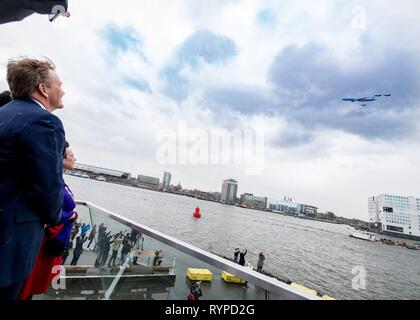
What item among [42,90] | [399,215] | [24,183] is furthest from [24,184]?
[399,215]

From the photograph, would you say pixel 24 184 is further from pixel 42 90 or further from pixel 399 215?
pixel 399 215

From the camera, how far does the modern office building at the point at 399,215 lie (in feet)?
378

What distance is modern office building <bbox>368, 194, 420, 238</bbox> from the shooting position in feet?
378

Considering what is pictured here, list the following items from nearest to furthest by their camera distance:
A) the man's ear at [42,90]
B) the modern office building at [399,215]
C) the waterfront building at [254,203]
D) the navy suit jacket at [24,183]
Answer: the navy suit jacket at [24,183]
the man's ear at [42,90]
the modern office building at [399,215]
the waterfront building at [254,203]

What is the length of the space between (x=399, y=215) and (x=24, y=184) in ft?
508

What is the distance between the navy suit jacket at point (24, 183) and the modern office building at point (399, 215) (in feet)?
495

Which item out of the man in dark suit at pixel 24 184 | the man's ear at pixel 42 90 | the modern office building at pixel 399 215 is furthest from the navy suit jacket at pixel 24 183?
the modern office building at pixel 399 215

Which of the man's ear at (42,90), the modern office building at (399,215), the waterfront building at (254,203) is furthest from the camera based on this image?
the waterfront building at (254,203)

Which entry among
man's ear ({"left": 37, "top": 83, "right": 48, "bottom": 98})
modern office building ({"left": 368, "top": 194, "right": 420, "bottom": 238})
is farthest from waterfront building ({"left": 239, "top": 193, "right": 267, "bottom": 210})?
man's ear ({"left": 37, "top": 83, "right": 48, "bottom": 98})

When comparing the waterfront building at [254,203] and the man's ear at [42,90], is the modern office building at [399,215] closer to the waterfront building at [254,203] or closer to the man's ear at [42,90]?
the waterfront building at [254,203]

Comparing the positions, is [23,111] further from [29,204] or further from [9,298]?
[9,298]

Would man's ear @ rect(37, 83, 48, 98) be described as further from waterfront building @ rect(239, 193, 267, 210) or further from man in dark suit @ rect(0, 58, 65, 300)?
waterfront building @ rect(239, 193, 267, 210)

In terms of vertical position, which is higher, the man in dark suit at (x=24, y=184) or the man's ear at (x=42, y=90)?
the man's ear at (x=42, y=90)
